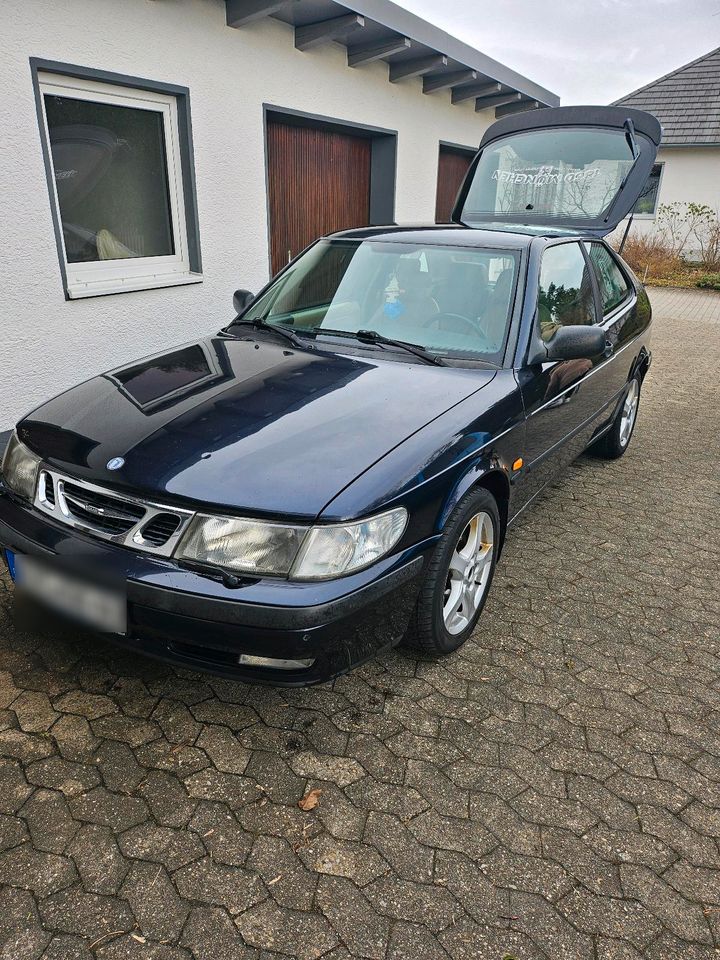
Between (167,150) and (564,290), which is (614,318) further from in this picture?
(167,150)

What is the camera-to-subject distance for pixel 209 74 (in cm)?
588

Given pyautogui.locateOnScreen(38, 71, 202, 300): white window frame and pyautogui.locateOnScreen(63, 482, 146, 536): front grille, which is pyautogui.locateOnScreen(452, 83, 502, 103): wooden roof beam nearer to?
pyautogui.locateOnScreen(38, 71, 202, 300): white window frame

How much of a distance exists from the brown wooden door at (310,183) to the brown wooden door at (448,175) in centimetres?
180

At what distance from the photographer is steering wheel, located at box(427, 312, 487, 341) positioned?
3.37m

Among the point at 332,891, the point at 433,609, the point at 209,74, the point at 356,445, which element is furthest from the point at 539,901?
the point at 209,74

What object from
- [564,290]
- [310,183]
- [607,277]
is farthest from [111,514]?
[310,183]

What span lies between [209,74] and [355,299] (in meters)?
3.57

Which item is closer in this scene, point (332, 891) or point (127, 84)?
point (332, 891)

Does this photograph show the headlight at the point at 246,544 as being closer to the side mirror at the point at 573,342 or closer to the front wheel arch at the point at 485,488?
the front wheel arch at the point at 485,488

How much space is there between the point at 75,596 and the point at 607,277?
13.4 ft

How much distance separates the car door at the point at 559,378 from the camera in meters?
3.41

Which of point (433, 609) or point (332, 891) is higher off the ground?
point (433, 609)

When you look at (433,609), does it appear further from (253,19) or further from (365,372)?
(253,19)

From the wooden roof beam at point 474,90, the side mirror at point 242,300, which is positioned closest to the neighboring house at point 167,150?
the wooden roof beam at point 474,90
